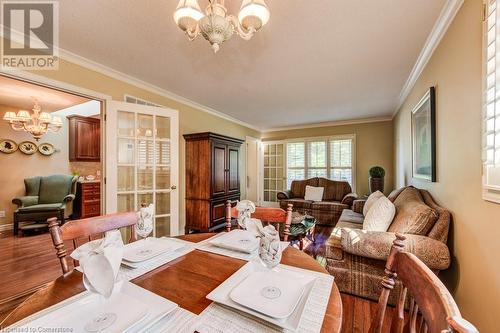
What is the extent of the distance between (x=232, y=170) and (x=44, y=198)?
382 cm

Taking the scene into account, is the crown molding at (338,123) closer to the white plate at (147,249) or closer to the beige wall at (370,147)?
the beige wall at (370,147)

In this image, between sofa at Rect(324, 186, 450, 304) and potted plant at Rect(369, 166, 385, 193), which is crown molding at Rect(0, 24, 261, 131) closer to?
sofa at Rect(324, 186, 450, 304)

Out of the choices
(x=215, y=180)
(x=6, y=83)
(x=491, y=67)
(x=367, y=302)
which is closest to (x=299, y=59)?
(x=491, y=67)

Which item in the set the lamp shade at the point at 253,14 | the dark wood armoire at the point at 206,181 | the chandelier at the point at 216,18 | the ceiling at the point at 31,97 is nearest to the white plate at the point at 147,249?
the chandelier at the point at 216,18

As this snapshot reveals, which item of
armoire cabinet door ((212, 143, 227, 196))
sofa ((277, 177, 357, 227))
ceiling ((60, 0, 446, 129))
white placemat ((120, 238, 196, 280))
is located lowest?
sofa ((277, 177, 357, 227))

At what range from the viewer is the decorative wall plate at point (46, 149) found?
14.9ft

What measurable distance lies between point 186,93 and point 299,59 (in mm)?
1952

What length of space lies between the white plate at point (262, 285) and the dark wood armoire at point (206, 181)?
269cm

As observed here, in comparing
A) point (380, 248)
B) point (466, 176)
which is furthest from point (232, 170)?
point (466, 176)

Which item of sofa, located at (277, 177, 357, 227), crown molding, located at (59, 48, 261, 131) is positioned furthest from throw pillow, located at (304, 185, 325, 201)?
crown molding, located at (59, 48, 261, 131)

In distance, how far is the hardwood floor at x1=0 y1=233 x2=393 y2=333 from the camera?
1671mm

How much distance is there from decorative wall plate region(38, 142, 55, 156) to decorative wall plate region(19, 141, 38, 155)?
78 mm

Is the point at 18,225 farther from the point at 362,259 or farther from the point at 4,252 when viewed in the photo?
the point at 362,259

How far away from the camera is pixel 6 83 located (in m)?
3.02
